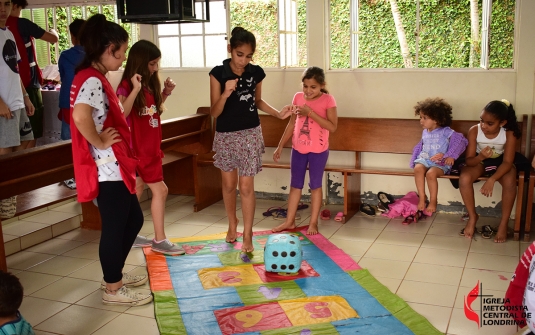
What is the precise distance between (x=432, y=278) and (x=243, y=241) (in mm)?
1332

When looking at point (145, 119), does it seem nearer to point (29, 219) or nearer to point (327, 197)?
point (29, 219)

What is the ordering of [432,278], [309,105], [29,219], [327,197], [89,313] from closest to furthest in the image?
1. [89,313]
2. [432,278]
3. [309,105]
4. [29,219]
5. [327,197]

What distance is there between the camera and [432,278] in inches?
143

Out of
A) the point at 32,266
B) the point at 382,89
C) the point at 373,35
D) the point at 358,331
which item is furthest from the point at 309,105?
the point at 373,35

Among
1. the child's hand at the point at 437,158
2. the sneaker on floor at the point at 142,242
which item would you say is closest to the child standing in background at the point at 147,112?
the sneaker on floor at the point at 142,242

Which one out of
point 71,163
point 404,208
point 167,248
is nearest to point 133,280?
point 167,248

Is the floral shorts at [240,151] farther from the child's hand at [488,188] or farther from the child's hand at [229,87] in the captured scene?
the child's hand at [488,188]

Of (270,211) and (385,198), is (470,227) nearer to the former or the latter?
(385,198)

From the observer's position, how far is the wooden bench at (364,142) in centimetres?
507

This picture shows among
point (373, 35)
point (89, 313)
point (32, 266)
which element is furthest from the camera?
point (373, 35)

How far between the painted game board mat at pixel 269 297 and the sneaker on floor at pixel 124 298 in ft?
0.29

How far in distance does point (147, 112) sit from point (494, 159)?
9.11 feet

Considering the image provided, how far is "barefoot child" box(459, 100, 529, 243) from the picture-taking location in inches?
174

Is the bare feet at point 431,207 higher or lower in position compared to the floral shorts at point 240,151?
lower
